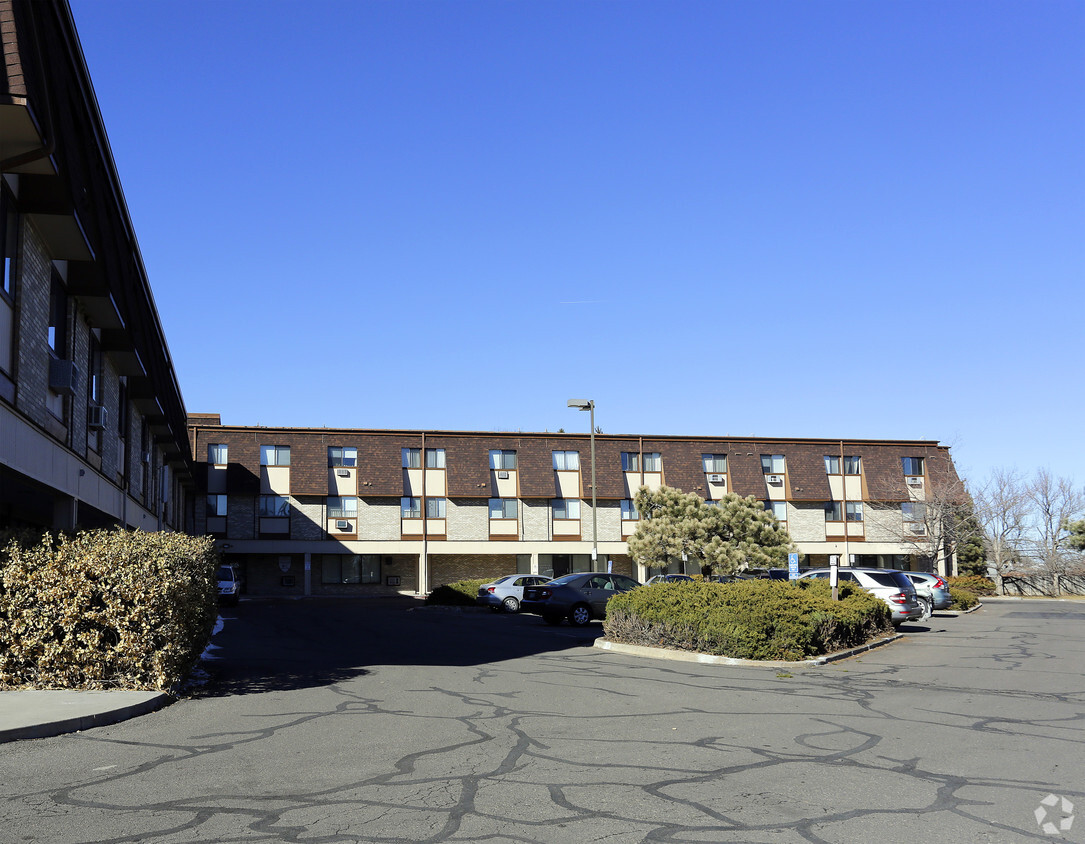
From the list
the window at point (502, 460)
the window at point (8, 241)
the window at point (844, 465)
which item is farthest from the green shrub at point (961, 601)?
the window at point (8, 241)

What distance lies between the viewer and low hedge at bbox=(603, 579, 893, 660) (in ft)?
52.7

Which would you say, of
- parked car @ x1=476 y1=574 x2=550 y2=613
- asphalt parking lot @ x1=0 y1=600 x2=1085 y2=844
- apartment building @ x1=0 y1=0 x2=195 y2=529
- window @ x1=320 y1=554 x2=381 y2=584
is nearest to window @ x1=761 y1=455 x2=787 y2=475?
window @ x1=320 y1=554 x2=381 y2=584

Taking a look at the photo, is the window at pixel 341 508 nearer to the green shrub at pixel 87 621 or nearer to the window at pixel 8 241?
the window at pixel 8 241

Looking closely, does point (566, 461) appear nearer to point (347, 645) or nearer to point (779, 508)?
point (779, 508)

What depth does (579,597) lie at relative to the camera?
2630 cm

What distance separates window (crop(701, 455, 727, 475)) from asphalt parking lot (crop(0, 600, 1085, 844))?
40.4 m

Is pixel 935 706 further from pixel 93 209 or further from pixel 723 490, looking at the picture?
pixel 723 490

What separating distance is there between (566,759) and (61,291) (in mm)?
12627

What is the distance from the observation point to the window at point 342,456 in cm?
5181

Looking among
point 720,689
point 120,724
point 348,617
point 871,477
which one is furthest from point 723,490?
point 120,724

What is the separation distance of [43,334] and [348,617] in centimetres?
1656

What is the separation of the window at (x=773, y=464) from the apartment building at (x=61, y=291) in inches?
1599

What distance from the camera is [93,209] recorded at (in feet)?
48.9

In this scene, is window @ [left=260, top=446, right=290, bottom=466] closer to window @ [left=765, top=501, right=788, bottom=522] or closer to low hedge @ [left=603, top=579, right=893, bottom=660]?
window @ [left=765, top=501, right=788, bottom=522]
